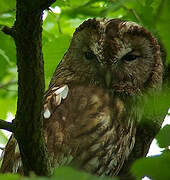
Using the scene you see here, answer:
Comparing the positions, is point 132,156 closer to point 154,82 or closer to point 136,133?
point 136,133

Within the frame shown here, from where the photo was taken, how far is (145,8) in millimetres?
2031

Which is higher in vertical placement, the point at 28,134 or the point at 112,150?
the point at 28,134

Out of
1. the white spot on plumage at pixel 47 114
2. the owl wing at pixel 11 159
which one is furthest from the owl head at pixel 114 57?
the owl wing at pixel 11 159

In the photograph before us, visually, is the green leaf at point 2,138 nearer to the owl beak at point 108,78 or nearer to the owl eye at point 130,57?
the owl beak at point 108,78

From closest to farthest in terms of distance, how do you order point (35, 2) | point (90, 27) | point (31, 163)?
point (35, 2)
point (31, 163)
point (90, 27)

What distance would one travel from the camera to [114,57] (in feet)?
10.5

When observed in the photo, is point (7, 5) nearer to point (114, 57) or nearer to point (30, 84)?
point (114, 57)

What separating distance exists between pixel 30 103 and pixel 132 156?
1.35 metres

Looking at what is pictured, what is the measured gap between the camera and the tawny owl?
9.64 ft

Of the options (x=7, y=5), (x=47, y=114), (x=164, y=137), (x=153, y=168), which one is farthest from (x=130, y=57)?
(x=153, y=168)

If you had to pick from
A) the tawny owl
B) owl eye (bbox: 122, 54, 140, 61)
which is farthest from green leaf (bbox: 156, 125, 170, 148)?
owl eye (bbox: 122, 54, 140, 61)

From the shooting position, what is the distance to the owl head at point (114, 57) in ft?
10.5

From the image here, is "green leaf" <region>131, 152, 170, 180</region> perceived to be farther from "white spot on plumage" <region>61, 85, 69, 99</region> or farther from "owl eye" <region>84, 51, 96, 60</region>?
"owl eye" <region>84, 51, 96, 60</region>

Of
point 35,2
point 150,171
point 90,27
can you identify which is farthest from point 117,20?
point 150,171
